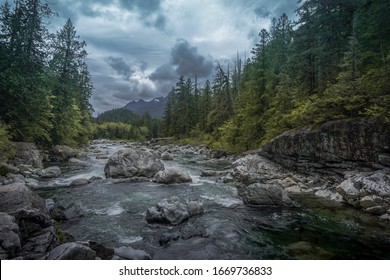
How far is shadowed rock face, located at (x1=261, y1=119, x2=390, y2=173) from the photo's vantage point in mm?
10867

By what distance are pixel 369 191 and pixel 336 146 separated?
347cm

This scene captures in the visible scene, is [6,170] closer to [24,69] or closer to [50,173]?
[50,173]

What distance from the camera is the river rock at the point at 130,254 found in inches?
223

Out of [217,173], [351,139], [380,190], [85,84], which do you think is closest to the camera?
[380,190]

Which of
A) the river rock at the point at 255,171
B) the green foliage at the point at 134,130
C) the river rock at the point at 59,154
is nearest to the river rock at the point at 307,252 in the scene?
the river rock at the point at 255,171

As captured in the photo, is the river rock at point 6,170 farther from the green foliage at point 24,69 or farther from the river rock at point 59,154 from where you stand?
the river rock at point 59,154

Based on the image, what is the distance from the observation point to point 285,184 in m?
13.7

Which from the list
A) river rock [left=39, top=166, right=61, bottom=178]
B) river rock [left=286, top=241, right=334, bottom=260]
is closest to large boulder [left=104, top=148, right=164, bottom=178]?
river rock [left=39, top=166, right=61, bottom=178]

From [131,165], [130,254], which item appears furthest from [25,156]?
[130,254]

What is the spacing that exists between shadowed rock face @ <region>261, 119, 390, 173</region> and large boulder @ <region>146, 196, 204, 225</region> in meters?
8.02

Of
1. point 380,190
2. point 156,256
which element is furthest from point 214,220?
point 380,190

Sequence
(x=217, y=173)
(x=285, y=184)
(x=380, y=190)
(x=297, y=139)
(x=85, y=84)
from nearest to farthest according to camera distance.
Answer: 1. (x=380, y=190)
2. (x=285, y=184)
3. (x=297, y=139)
4. (x=217, y=173)
5. (x=85, y=84)
